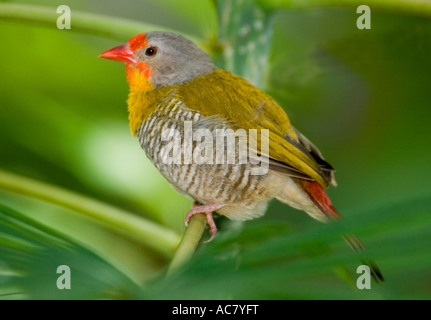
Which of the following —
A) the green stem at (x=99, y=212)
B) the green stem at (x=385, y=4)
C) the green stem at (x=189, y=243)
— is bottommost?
the green stem at (x=189, y=243)

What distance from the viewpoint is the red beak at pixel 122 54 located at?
1562 millimetres

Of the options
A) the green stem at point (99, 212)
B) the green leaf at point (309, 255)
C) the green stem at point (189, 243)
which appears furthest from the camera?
the green stem at point (99, 212)

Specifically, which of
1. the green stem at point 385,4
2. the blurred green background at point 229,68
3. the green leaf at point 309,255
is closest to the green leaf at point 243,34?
the blurred green background at point 229,68

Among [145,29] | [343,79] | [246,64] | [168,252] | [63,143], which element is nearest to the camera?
[168,252]

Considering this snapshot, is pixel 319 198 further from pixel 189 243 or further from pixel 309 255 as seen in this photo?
pixel 309 255

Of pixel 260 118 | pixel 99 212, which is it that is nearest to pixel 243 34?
pixel 260 118

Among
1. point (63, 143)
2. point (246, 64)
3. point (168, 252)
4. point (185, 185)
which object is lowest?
point (168, 252)

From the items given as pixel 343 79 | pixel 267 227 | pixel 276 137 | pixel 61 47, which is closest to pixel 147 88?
pixel 61 47

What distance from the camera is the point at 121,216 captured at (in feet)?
3.92

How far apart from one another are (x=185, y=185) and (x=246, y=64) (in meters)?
0.36

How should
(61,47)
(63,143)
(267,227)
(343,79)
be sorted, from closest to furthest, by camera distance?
(267,227) < (63,143) < (61,47) < (343,79)

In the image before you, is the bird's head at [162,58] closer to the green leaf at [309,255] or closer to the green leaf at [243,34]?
the green leaf at [243,34]

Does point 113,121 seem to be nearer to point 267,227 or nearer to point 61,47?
point 61,47

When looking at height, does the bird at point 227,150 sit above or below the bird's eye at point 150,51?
below
